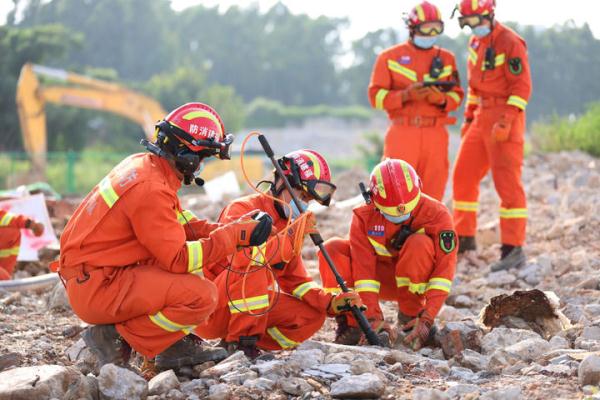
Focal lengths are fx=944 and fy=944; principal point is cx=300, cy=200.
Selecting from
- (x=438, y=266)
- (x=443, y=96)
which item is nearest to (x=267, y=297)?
(x=438, y=266)

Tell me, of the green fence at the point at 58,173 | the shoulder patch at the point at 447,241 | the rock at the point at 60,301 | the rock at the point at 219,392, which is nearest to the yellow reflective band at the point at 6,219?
the rock at the point at 60,301

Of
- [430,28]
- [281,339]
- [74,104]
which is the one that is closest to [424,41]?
[430,28]

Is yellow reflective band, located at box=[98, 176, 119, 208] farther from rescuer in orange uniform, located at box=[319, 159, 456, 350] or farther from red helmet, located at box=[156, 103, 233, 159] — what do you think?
rescuer in orange uniform, located at box=[319, 159, 456, 350]

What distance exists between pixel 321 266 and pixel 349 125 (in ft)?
202

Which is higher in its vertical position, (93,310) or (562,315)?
(93,310)

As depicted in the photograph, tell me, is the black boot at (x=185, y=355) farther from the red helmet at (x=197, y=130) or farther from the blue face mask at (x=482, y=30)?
the blue face mask at (x=482, y=30)

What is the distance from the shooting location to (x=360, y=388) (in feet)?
13.8

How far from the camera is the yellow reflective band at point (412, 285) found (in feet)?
19.1

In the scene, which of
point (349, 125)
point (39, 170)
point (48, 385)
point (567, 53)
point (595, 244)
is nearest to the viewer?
point (48, 385)

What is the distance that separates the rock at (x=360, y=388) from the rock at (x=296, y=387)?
150 mm

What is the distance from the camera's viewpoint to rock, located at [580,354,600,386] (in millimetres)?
4207

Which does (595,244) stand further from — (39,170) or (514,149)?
(39,170)

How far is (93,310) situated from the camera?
4.65 m

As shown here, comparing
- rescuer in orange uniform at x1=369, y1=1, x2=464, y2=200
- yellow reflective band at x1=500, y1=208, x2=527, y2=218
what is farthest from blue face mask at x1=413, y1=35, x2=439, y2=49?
yellow reflective band at x1=500, y1=208, x2=527, y2=218
